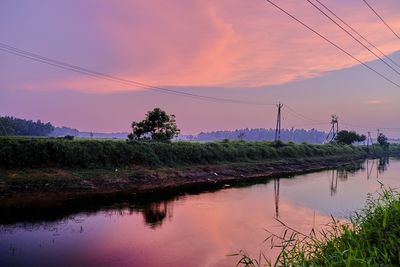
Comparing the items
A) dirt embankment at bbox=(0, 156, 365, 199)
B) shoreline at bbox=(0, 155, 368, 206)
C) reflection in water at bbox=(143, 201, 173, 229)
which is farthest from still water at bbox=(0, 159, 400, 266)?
dirt embankment at bbox=(0, 156, 365, 199)

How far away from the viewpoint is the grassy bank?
24.6 metres

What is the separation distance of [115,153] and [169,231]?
16.2m

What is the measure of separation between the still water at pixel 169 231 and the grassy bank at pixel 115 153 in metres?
8.77

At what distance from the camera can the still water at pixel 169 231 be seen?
38.8ft

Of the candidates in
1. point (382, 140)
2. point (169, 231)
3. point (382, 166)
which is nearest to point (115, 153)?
point (169, 231)

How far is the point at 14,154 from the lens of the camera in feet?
79.1

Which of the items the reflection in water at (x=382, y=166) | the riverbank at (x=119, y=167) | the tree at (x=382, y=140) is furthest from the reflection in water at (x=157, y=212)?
the tree at (x=382, y=140)

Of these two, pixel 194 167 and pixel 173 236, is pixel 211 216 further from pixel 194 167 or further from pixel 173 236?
pixel 194 167

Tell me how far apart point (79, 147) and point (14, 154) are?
5.05 metres

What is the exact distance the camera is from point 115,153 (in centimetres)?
3030

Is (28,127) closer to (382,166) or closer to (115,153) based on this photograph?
(115,153)

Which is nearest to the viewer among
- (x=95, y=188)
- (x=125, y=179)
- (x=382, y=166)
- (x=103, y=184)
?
(x=95, y=188)

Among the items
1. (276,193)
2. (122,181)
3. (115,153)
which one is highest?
(115,153)

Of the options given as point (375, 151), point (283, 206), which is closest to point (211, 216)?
point (283, 206)
